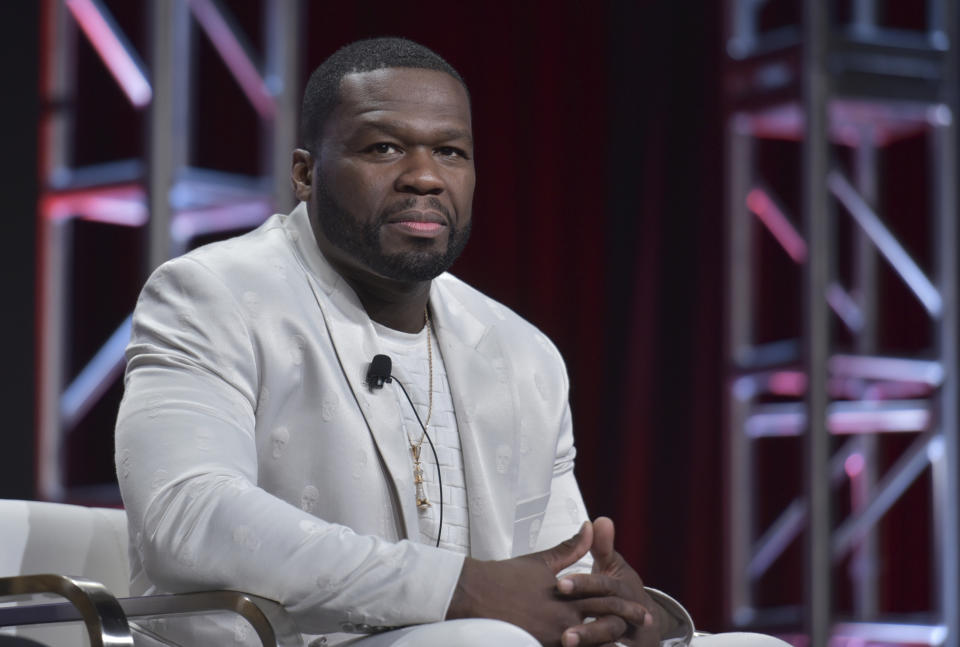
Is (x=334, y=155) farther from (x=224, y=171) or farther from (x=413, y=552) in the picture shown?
(x=224, y=171)

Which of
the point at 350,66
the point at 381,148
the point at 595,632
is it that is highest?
the point at 350,66

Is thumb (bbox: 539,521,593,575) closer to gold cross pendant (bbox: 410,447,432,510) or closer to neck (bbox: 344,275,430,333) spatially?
gold cross pendant (bbox: 410,447,432,510)

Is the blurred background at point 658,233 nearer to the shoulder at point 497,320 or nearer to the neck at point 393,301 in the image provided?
the shoulder at point 497,320

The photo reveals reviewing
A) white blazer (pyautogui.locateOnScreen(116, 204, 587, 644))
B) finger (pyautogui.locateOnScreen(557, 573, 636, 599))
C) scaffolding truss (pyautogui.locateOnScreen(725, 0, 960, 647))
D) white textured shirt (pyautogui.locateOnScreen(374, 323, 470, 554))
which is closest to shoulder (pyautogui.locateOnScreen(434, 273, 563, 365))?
white blazer (pyautogui.locateOnScreen(116, 204, 587, 644))

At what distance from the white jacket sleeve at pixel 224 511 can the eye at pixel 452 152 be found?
0.40 m

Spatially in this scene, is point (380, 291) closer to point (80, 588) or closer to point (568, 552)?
point (568, 552)

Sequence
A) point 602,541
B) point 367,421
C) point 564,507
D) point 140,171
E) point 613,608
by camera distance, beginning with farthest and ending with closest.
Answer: point 140,171 → point 564,507 → point 367,421 → point 602,541 → point 613,608

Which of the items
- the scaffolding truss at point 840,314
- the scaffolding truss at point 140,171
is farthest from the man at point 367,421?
the scaffolding truss at point 840,314

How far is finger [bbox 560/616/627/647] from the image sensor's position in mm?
1562

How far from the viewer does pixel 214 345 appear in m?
1.77

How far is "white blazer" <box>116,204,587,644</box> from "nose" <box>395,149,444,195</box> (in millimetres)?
179

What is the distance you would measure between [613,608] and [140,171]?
226 cm

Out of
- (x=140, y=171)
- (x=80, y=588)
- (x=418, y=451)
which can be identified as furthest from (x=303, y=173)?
(x=140, y=171)

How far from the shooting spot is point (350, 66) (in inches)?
78.0
